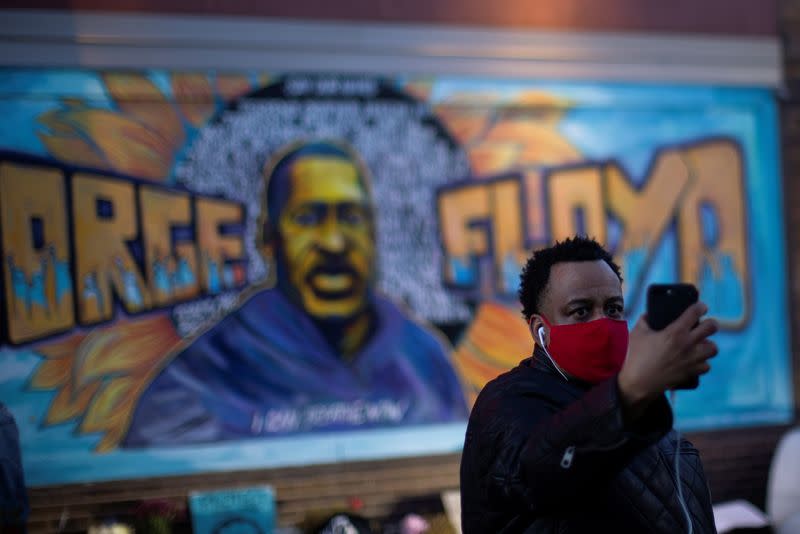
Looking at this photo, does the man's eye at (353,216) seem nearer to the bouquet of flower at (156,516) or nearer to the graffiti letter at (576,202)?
the graffiti letter at (576,202)

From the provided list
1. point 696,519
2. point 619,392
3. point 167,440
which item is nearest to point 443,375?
point 167,440

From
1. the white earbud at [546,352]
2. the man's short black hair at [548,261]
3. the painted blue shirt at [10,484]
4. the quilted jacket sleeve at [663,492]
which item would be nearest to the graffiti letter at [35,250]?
the painted blue shirt at [10,484]

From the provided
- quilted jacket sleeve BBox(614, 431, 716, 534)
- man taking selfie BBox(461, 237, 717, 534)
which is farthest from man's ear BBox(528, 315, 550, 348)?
quilted jacket sleeve BBox(614, 431, 716, 534)

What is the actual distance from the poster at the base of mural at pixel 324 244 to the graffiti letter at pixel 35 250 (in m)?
0.01

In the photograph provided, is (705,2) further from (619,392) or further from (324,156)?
(619,392)

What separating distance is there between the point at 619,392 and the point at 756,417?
642cm

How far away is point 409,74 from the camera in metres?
7.10

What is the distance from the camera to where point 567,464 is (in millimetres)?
1980

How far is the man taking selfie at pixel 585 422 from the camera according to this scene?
6.24ft

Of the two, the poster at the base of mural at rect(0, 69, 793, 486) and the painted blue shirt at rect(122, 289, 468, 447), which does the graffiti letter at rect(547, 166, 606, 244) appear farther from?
the painted blue shirt at rect(122, 289, 468, 447)

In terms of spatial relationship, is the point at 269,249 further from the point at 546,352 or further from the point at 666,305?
the point at 666,305

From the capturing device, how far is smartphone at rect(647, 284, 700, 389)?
1932mm

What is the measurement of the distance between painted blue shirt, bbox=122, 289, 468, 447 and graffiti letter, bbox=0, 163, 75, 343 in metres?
0.82

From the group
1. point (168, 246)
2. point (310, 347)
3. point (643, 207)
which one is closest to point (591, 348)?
point (310, 347)
